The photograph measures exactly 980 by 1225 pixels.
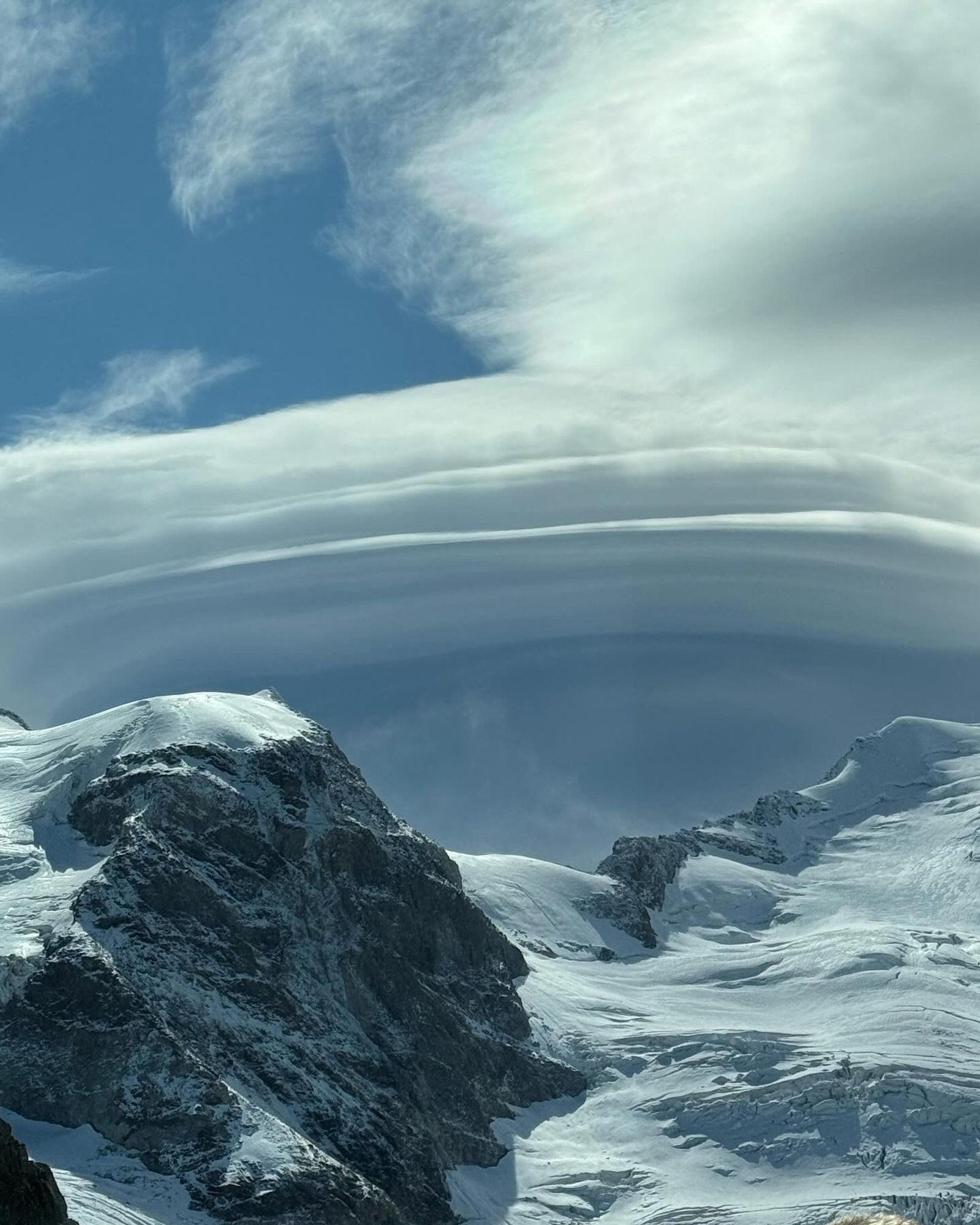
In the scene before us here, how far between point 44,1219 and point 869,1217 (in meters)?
20.3

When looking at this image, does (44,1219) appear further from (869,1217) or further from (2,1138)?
(869,1217)

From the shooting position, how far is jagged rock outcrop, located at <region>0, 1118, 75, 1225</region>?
160ft

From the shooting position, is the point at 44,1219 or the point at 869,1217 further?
the point at 44,1219

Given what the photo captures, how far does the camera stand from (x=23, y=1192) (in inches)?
1940

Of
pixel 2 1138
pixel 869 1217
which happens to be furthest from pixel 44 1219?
pixel 869 1217

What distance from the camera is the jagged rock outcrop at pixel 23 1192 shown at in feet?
160

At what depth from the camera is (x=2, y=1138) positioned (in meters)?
48.5

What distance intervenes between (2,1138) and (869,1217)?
67.7 feet

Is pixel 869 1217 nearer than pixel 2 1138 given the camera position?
Yes

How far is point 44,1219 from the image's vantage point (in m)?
49.7

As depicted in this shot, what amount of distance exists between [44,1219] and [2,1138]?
2.72 m
